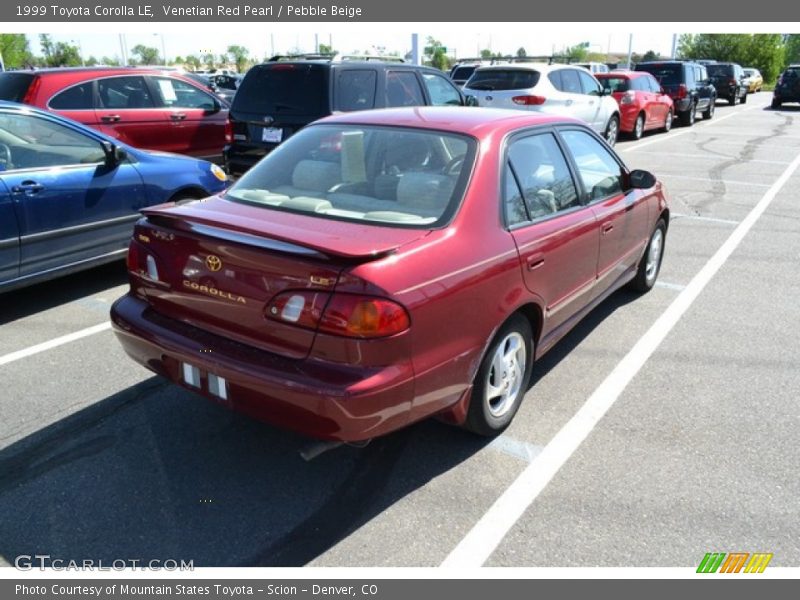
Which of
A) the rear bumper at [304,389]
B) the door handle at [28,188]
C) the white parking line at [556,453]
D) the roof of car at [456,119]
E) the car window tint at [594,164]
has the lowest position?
the white parking line at [556,453]

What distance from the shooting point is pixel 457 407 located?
306 centimetres

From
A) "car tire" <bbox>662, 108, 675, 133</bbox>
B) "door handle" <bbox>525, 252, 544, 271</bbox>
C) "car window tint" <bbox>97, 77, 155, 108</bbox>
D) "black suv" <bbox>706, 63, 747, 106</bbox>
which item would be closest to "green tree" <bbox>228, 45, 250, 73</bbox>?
"black suv" <bbox>706, 63, 747, 106</bbox>

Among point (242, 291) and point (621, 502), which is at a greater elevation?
point (242, 291)

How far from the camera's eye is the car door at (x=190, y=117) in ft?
29.1

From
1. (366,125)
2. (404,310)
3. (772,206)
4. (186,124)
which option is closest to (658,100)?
(772,206)

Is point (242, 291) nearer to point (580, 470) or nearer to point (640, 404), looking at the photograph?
point (580, 470)

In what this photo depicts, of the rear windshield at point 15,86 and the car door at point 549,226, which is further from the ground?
the rear windshield at point 15,86

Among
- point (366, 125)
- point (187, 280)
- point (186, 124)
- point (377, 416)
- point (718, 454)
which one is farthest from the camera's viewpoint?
point (186, 124)

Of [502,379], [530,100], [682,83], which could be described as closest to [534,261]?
[502,379]

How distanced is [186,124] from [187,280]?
6783 mm

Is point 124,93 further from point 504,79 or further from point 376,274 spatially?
point 376,274

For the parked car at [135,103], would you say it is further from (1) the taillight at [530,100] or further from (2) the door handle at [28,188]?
(1) the taillight at [530,100]

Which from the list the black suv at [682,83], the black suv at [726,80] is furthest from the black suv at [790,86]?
the black suv at [682,83]

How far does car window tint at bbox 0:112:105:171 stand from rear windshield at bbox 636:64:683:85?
60.9 ft
